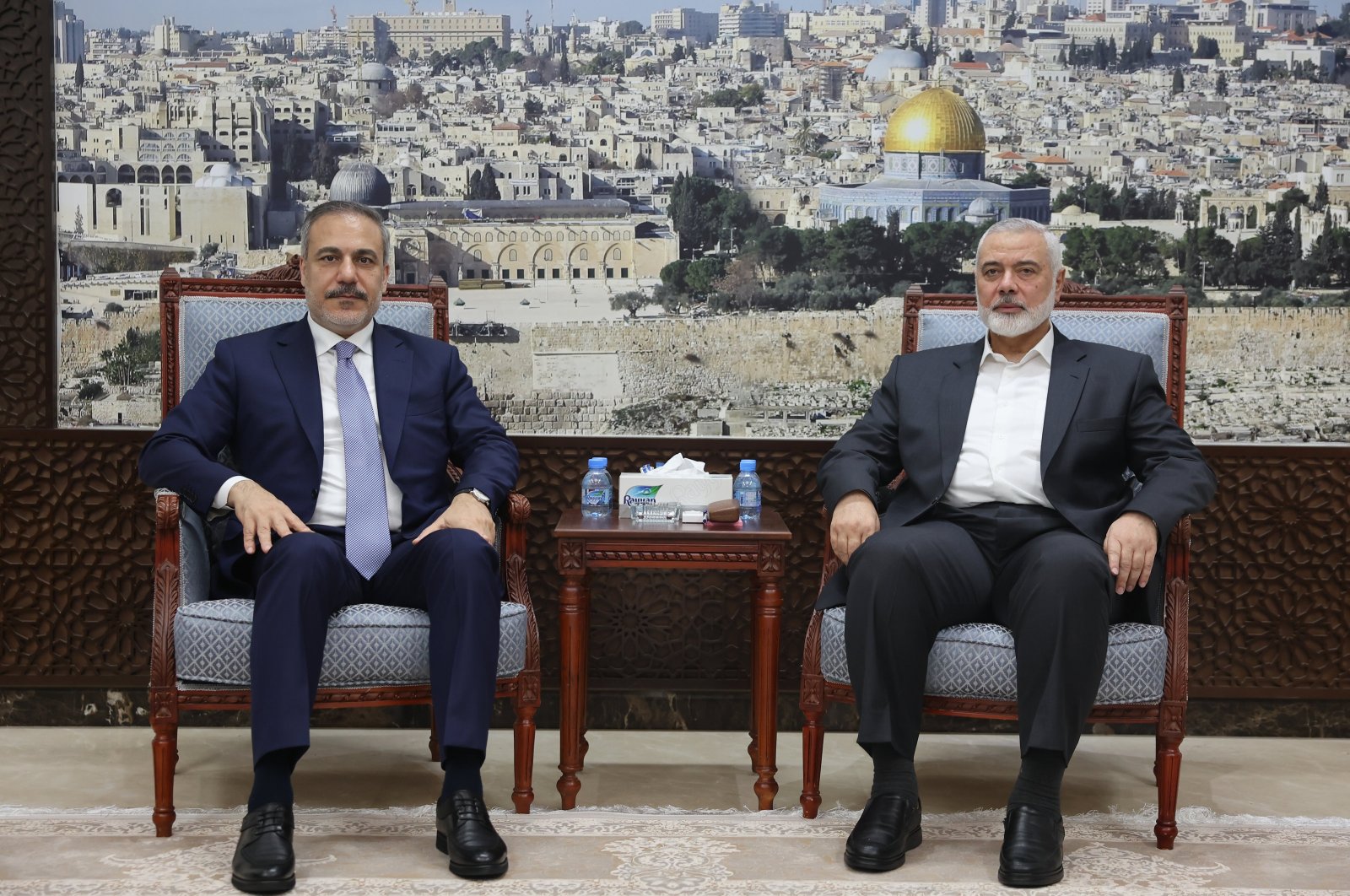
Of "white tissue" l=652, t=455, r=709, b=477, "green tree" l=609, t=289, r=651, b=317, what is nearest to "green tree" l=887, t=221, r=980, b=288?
"green tree" l=609, t=289, r=651, b=317

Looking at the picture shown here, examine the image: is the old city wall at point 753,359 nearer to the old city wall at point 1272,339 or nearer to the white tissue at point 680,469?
the old city wall at point 1272,339

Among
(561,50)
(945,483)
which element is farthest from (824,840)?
(561,50)

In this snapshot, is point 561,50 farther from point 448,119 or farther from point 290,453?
point 290,453

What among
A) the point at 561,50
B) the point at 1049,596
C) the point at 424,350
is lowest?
the point at 1049,596

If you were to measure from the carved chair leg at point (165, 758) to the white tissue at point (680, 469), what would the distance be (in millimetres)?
1108

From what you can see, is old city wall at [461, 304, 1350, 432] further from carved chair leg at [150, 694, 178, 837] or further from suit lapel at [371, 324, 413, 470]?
carved chair leg at [150, 694, 178, 837]

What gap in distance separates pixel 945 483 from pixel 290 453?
1.34 metres

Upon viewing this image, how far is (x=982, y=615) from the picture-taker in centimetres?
281

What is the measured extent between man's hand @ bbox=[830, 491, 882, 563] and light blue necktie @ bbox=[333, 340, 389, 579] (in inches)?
35.7

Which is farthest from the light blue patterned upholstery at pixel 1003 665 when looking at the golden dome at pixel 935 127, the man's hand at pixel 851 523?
the golden dome at pixel 935 127

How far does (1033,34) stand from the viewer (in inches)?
156

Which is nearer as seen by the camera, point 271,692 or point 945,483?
point 271,692

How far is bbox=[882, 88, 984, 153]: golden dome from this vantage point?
3820 millimetres

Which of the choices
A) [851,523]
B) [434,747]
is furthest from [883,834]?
[434,747]
